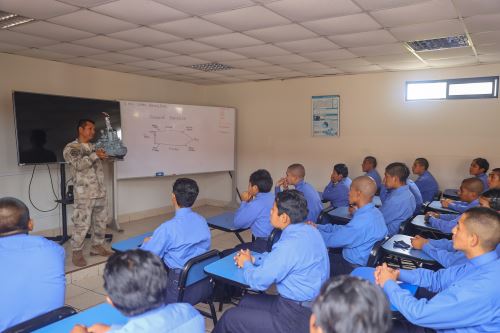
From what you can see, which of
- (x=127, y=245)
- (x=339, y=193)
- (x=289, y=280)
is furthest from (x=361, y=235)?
(x=339, y=193)

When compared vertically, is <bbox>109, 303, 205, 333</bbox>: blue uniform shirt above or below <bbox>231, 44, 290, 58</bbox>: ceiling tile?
below

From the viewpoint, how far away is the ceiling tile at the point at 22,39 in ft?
12.6

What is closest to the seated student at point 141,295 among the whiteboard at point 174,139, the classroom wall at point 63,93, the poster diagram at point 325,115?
the classroom wall at point 63,93

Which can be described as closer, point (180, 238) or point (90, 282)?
point (180, 238)

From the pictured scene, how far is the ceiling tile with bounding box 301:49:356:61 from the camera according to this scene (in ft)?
15.2

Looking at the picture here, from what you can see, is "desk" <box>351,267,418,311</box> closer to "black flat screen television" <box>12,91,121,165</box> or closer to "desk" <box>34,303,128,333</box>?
"desk" <box>34,303,128,333</box>

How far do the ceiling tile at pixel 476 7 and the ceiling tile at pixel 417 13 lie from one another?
0.19 feet

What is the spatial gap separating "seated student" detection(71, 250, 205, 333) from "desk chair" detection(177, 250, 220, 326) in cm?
112

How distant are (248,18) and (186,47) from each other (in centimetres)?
Answer: 132

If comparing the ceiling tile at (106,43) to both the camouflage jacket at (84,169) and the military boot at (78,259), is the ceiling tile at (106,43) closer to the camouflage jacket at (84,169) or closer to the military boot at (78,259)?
the camouflage jacket at (84,169)

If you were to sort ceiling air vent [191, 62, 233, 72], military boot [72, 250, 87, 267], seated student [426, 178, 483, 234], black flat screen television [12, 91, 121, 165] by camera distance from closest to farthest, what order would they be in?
seated student [426, 178, 483, 234], military boot [72, 250, 87, 267], black flat screen television [12, 91, 121, 165], ceiling air vent [191, 62, 233, 72]

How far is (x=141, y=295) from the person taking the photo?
1229 millimetres

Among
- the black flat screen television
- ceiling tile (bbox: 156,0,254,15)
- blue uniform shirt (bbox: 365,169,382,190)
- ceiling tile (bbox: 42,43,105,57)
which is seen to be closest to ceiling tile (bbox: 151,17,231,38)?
ceiling tile (bbox: 156,0,254,15)

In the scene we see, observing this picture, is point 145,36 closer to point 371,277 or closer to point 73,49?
point 73,49
